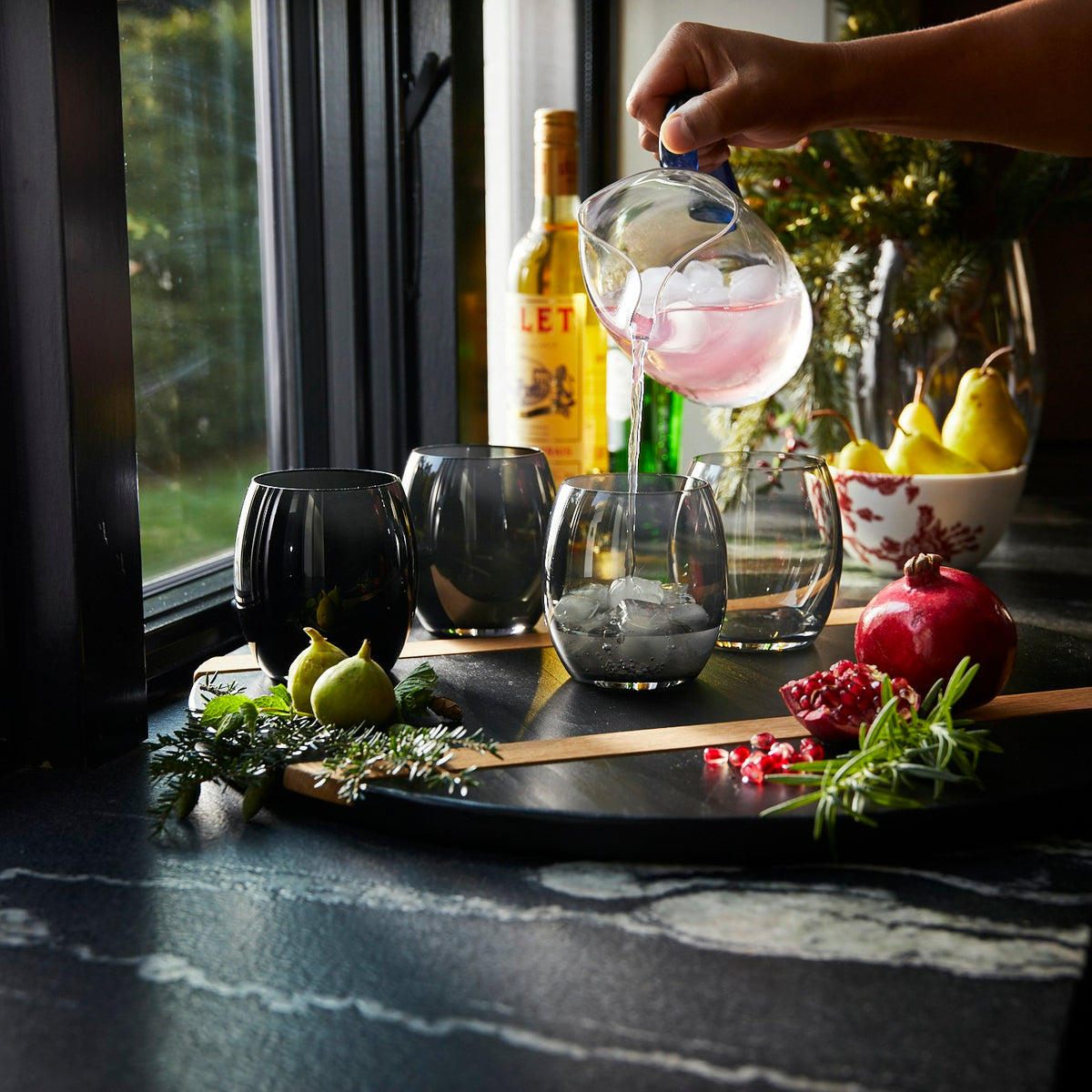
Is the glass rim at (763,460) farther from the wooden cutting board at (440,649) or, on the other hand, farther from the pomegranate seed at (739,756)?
the pomegranate seed at (739,756)

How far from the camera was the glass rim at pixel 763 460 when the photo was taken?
953 mm

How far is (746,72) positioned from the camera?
38.4 inches

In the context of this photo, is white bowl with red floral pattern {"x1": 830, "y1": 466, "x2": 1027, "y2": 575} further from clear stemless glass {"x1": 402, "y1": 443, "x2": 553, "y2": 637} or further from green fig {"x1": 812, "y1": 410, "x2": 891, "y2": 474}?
clear stemless glass {"x1": 402, "y1": 443, "x2": 553, "y2": 637}

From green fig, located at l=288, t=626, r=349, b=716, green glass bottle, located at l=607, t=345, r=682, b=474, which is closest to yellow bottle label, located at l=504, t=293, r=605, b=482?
green glass bottle, located at l=607, t=345, r=682, b=474

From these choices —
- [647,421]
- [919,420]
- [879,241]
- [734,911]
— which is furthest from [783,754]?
[879,241]

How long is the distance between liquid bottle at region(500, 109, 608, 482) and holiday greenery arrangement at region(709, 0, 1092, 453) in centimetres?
36

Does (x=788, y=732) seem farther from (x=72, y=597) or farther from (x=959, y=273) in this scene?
(x=959, y=273)

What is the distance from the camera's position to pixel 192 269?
110cm

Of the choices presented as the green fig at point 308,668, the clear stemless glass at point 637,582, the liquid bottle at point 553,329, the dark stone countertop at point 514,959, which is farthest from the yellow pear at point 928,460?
the green fig at point 308,668

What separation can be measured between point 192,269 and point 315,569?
0.42 m

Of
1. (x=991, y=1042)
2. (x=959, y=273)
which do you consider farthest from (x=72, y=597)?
(x=959, y=273)

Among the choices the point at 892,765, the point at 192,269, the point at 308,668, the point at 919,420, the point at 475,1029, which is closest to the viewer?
the point at 475,1029

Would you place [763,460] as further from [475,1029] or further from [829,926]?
[475,1029]

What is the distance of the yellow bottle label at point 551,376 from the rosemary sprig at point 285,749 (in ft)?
1.81
